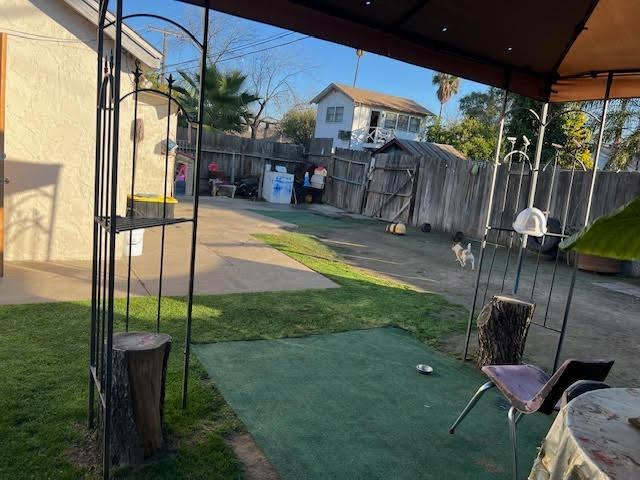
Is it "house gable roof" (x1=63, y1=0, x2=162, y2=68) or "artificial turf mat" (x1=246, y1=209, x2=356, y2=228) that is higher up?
"house gable roof" (x1=63, y1=0, x2=162, y2=68)

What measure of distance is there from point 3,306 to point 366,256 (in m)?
6.07

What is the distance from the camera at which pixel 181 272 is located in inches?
246

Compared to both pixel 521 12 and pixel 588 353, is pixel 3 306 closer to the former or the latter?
pixel 521 12

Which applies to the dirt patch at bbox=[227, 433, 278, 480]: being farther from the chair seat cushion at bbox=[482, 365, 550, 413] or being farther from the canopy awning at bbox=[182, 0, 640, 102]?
the canopy awning at bbox=[182, 0, 640, 102]

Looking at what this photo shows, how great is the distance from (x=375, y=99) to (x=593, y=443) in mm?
29381

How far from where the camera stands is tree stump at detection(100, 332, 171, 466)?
2357 mm

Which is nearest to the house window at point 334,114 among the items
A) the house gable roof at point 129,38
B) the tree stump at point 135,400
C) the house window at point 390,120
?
the house window at point 390,120

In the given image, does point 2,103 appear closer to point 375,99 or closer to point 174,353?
point 174,353

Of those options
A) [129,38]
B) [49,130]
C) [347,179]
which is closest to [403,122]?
[347,179]

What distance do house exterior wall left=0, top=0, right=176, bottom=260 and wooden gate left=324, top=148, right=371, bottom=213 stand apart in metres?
11.4

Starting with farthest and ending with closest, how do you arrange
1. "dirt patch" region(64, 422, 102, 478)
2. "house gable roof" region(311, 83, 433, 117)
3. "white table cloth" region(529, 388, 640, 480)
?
"house gable roof" region(311, 83, 433, 117) → "dirt patch" region(64, 422, 102, 478) → "white table cloth" region(529, 388, 640, 480)

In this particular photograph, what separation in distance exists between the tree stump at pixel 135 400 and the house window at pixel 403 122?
29648 millimetres

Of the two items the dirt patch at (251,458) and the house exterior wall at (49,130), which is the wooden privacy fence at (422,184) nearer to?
the dirt patch at (251,458)

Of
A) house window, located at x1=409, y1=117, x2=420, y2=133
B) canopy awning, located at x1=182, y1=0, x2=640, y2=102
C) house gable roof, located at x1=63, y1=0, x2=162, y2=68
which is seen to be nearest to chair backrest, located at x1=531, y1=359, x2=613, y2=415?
canopy awning, located at x1=182, y1=0, x2=640, y2=102
